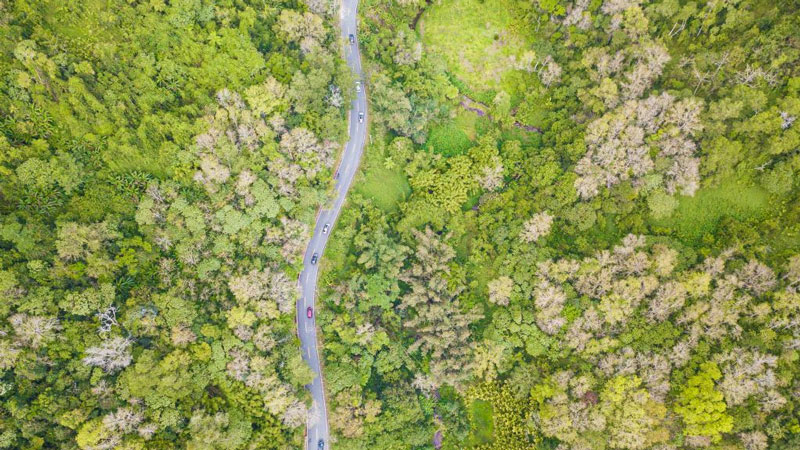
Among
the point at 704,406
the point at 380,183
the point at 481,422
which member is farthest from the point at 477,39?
the point at 704,406

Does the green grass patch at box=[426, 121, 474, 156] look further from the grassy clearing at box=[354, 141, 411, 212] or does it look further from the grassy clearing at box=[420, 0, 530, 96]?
the grassy clearing at box=[420, 0, 530, 96]

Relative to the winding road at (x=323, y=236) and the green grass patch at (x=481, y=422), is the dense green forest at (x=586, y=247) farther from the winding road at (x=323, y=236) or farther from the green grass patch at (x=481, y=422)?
the winding road at (x=323, y=236)

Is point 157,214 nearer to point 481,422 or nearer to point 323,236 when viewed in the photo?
point 323,236

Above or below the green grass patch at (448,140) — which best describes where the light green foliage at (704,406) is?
below

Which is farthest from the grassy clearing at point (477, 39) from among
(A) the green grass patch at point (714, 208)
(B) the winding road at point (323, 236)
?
(A) the green grass patch at point (714, 208)

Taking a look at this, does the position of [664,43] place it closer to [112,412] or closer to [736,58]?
[736,58]
